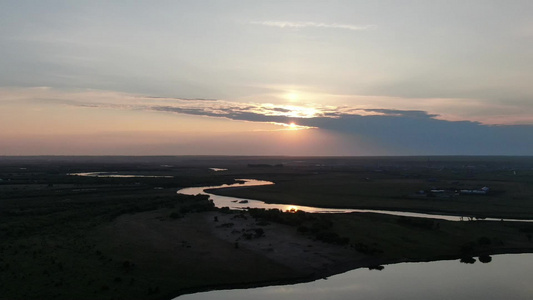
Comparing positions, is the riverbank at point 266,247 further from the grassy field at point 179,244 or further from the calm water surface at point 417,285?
the calm water surface at point 417,285

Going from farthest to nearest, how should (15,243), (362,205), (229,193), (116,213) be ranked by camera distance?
(229,193) < (362,205) < (116,213) < (15,243)

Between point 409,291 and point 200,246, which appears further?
point 200,246

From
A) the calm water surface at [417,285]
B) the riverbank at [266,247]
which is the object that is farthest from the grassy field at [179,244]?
the calm water surface at [417,285]

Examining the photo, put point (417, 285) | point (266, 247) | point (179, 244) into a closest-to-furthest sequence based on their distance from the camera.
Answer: point (417, 285), point (266, 247), point (179, 244)

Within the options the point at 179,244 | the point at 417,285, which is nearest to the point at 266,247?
the point at 179,244

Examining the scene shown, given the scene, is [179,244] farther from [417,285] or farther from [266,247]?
[417,285]

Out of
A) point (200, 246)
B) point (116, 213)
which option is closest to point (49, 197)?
point (116, 213)

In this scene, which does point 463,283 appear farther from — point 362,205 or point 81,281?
point 362,205

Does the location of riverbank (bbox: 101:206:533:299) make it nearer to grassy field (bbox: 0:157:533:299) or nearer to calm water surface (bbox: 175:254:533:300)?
grassy field (bbox: 0:157:533:299)
